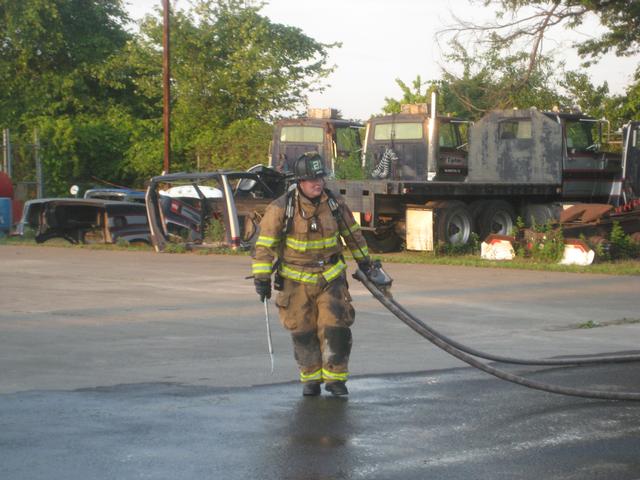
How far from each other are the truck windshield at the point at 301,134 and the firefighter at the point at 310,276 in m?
16.2

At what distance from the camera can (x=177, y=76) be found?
37.1 metres

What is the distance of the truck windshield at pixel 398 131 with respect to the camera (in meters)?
23.1

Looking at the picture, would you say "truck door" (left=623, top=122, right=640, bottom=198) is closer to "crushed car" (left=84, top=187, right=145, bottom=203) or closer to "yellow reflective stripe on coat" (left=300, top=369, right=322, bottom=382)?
"crushed car" (left=84, top=187, right=145, bottom=203)

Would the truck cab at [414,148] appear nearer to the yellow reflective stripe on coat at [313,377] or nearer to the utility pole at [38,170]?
the utility pole at [38,170]

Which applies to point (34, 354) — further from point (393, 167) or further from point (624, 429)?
point (393, 167)

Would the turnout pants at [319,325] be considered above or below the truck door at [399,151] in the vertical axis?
below

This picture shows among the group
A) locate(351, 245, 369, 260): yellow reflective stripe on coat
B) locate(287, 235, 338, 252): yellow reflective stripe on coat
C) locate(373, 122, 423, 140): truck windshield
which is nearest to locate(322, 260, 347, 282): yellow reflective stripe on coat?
locate(287, 235, 338, 252): yellow reflective stripe on coat

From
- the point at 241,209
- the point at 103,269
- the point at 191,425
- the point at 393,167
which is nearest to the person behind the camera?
the point at 191,425

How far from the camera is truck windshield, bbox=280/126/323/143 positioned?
78.3 ft

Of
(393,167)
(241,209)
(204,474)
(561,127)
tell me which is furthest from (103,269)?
(204,474)

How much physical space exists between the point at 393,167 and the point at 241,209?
3955 mm

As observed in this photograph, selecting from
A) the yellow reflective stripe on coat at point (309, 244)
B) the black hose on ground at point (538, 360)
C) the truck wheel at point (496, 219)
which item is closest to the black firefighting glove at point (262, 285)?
the yellow reflective stripe on coat at point (309, 244)

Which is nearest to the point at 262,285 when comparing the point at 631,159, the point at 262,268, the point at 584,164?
the point at 262,268

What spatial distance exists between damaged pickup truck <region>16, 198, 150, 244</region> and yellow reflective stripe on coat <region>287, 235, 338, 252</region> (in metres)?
15.5
